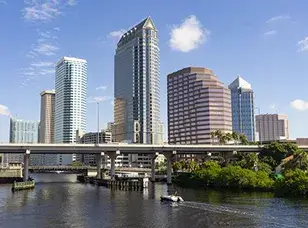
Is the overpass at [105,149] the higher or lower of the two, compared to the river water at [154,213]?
higher

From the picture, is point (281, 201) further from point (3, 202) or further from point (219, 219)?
point (3, 202)

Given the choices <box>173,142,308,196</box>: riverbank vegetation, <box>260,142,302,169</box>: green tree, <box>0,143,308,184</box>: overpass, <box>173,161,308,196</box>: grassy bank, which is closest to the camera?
<box>173,161,308,196</box>: grassy bank

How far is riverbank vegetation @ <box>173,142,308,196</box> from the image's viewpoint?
114125 mm

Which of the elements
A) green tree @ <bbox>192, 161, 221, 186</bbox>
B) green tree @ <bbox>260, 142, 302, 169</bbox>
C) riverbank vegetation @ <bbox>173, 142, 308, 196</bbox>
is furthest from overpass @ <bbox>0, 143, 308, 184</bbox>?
green tree @ <bbox>192, 161, 221, 186</bbox>

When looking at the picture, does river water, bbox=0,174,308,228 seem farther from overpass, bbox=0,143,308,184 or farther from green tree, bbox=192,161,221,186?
overpass, bbox=0,143,308,184

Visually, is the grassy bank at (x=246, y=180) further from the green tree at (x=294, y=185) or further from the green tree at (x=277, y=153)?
the green tree at (x=277, y=153)

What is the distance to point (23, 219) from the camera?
7869cm

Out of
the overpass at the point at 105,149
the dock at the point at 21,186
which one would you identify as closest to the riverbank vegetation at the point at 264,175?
the overpass at the point at 105,149

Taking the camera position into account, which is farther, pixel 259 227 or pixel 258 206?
pixel 258 206

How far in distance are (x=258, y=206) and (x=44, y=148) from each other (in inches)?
4248

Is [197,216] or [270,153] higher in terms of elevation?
[270,153]

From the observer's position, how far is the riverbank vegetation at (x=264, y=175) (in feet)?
374

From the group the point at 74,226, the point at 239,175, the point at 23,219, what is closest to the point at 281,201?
the point at 239,175

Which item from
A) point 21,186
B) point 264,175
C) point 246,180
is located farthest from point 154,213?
point 21,186
